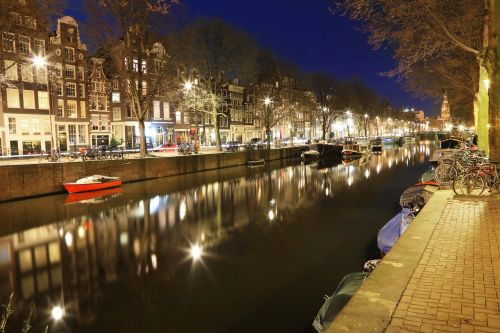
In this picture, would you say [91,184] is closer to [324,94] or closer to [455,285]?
[455,285]

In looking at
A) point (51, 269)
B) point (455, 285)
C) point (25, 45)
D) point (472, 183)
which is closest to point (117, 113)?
point (25, 45)

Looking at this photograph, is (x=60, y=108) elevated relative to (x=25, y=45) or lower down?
lower down

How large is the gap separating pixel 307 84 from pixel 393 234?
68.4m

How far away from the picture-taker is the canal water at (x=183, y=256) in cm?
915

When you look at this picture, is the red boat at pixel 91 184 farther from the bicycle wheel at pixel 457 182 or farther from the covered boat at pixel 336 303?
the covered boat at pixel 336 303

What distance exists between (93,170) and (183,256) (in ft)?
56.5

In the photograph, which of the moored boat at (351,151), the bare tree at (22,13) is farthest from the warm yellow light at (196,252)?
the moored boat at (351,151)

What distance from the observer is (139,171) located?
32.2 metres

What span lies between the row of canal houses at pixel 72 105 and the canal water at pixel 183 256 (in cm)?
1459

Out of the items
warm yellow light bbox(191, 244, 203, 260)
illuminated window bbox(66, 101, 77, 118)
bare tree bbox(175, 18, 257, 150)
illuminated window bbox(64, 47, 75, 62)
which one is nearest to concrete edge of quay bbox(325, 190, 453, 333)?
warm yellow light bbox(191, 244, 203, 260)

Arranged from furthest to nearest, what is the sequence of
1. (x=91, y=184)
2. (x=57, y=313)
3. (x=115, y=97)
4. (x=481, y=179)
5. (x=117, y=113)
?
(x=115, y=97), (x=117, y=113), (x=91, y=184), (x=481, y=179), (x=57, y=313)

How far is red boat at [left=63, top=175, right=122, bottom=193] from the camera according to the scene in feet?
84.9

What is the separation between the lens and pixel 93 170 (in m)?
28.3

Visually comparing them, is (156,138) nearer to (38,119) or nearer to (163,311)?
(38,119)
